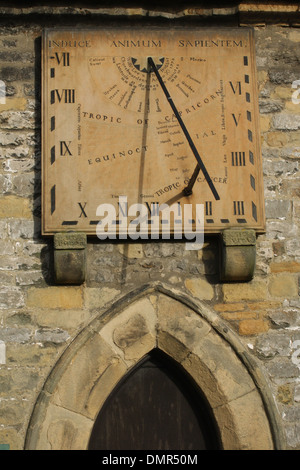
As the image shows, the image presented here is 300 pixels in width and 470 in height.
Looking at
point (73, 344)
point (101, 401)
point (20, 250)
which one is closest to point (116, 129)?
point (20, 250)

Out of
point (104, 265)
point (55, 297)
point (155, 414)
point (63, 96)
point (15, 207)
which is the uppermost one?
point (63, 96)

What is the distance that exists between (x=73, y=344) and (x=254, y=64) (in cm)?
207

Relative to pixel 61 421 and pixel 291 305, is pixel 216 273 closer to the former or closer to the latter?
pixel 291 305

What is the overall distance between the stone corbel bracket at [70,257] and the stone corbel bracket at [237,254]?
81 centimetres

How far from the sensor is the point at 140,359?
4051mm

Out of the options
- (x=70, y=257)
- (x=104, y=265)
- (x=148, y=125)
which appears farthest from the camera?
(x=148, y=125)

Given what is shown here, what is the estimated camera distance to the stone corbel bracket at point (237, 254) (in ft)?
13.4

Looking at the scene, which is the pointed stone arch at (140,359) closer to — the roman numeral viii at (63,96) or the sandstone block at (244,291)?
the sandstone block at (244,291)

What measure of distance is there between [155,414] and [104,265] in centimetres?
92

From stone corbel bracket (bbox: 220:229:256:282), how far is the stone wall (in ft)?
0.31

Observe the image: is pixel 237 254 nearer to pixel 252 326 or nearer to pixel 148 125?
pixel 252 326

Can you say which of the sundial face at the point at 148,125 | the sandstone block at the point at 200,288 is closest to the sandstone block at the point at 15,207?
the sundial face at the point at 148,125

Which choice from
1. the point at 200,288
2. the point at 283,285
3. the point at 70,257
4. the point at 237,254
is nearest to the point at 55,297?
the point at 70,257

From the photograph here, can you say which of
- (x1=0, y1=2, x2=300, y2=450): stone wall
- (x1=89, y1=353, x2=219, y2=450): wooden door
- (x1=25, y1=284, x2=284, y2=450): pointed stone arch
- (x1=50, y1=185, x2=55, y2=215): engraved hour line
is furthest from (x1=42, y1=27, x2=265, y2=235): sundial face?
(x1=89, y1=353, x2=219, y2=450): wooden door
